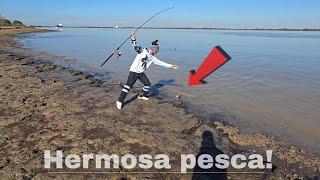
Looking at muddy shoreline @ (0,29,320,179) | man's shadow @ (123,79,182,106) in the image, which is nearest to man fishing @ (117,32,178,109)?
muddy shoreline @ (0,29,320,179)

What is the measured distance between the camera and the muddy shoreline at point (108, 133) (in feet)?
18.8

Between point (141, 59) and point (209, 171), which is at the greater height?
point (141, 59)

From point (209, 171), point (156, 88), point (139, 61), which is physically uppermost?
point (139, 61)

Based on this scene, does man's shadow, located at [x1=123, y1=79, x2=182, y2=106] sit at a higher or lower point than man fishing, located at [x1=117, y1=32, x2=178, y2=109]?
lower

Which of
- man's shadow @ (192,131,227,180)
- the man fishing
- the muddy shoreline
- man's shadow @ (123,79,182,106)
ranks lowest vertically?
man's shadow @ (192,131,227,180)

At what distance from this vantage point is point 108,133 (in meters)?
7.01

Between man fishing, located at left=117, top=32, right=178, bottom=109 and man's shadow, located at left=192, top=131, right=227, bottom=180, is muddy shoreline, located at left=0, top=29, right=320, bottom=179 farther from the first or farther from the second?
man fishing, located at left=117, top=32, right=178, bottom=109

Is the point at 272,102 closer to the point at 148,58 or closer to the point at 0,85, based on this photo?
the point at 148,58

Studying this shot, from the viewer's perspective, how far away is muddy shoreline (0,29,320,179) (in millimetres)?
5727

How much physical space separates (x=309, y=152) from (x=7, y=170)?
593 centimetres

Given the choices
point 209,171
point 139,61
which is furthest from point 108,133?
point 139,61
